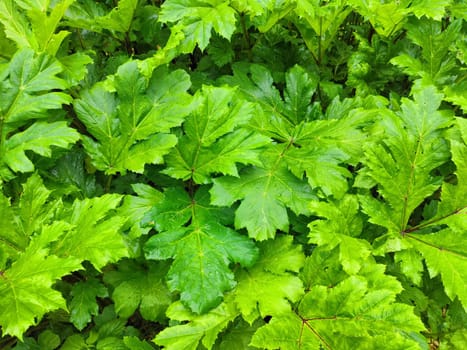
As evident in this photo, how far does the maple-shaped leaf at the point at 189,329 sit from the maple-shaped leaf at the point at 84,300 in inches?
12.9

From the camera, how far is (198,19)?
1.85 m

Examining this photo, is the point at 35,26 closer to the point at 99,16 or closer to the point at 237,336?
the point at 99,16

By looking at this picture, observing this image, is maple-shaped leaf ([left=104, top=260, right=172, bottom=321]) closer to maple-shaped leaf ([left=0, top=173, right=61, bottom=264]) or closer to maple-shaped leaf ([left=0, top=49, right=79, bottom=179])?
maple-shaped leaf ([left=0, top=173, right=61, bottom=264])

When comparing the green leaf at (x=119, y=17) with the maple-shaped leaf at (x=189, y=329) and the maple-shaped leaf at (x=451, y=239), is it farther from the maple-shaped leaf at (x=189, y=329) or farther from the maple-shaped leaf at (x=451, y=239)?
the maple-shaped leaf at (x=451, y=239)

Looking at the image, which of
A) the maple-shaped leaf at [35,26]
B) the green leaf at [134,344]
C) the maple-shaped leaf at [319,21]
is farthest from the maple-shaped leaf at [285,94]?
the green leaf at [134,344]

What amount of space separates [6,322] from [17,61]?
97cm

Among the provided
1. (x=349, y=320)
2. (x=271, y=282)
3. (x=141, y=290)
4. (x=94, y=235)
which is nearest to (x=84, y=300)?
(x=141, y=290)

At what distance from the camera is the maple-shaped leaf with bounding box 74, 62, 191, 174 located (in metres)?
1.68

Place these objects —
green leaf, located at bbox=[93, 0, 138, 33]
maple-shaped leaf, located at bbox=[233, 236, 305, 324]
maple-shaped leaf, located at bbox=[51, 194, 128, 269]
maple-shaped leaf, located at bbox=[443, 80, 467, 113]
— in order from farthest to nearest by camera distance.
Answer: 1. green leaf, located at bbox=[93, 0, 138, 33]
2. maple-shaped leaf, located at bbox=[443, 80, 467, 113]
3. maple-shaped leaf, located at bbox=[233, 236, 305, 324]
4. maple-shaped leaf, located at bbox=[51, 194, 128, 269]

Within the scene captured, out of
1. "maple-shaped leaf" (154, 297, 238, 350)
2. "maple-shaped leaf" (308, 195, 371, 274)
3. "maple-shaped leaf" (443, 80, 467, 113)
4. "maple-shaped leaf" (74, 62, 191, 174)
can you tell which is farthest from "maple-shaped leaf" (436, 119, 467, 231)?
"maple-shaped leaf" (74, 62, 191, 174)

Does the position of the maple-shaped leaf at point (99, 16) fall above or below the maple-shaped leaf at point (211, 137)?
above

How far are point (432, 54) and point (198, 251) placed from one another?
4.76 feet

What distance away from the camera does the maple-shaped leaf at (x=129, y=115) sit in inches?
66.2

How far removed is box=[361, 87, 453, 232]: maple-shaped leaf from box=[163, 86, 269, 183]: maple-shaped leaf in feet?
1.54
